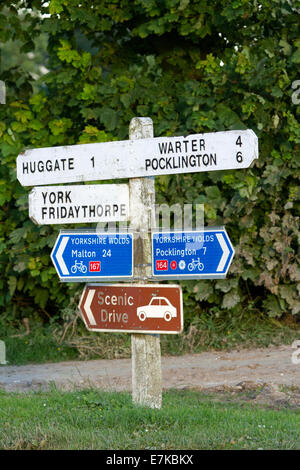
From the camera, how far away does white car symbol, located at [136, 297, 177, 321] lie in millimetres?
5730

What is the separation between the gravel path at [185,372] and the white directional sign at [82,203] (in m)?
2.55

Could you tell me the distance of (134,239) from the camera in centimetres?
584

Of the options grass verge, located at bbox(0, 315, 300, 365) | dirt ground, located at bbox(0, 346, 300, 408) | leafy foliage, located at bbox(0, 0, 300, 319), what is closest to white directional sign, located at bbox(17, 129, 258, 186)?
dirt ground, located at bbox(0, 346, 300, 408)

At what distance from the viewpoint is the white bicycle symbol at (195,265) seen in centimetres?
565

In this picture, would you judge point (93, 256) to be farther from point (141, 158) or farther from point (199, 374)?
point (199, 374)

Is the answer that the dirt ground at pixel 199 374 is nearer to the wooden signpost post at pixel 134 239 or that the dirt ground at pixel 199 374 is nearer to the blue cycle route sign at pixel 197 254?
the wooden signpost post at pixel 134 239

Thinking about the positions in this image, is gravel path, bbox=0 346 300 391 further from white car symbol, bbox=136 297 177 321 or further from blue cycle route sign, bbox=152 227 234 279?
blue cycle route sign, bbox=152 227 234 279

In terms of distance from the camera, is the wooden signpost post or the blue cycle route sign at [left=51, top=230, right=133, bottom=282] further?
the blue cycle route sign at [left=51, top=230, right=133, bottom=282]

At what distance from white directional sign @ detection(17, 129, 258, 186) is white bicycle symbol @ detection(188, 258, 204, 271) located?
62 centimetres

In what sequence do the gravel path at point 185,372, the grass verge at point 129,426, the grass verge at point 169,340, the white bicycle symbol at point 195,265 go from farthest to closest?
the grass verge at point 169,340
the gravel path at point 185,372
the white bicycle symbol at point 195,265
the grass verge at point 129,426

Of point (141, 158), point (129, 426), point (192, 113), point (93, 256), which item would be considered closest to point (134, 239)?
point (93, 256)

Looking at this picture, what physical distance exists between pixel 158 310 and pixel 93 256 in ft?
2.01

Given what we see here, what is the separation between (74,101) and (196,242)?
16.8 ft

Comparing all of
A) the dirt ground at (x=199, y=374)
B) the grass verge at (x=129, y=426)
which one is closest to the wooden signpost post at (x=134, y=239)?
the grass verge at (x=129, y=426)
